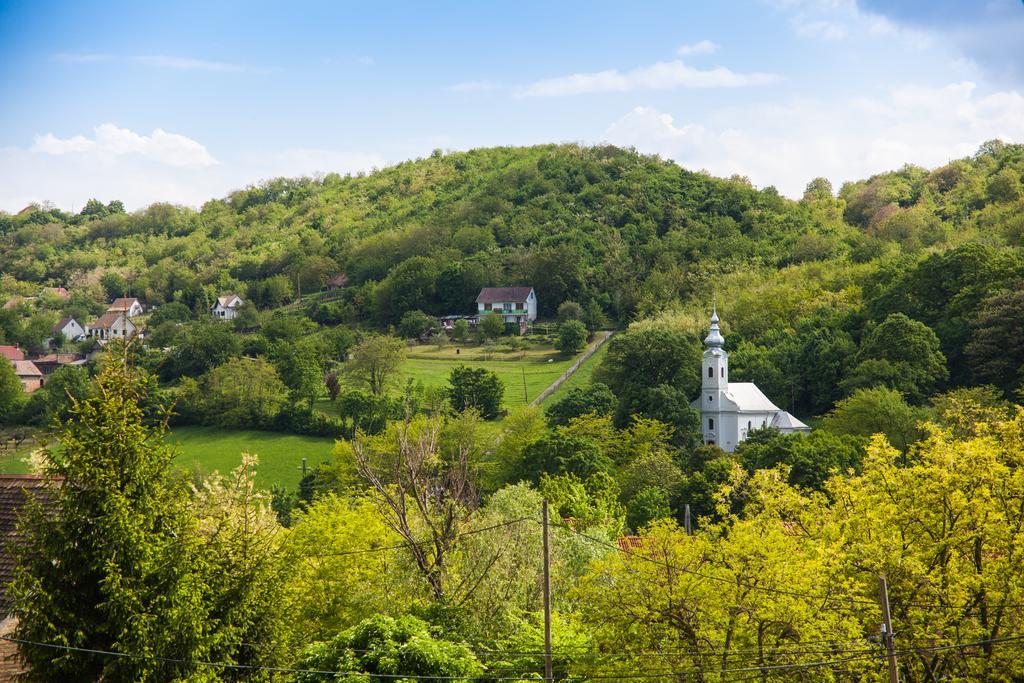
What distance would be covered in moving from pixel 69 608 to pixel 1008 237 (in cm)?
7158

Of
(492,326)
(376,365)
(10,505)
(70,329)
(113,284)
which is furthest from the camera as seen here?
(113,284)

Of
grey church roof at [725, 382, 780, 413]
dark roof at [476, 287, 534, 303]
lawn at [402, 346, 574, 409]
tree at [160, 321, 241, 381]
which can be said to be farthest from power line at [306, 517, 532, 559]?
dark roof at [476, 287, 534, 303]

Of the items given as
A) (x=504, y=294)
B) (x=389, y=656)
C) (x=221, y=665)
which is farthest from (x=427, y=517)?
(x=504, y=294)

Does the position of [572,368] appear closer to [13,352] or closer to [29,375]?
[29,375]

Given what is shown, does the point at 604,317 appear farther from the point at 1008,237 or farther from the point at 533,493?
the point at 533,493

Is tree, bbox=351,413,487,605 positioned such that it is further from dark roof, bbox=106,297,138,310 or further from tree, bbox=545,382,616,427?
dark roof, bbox=106,297,138,310

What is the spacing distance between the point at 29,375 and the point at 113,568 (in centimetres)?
8100

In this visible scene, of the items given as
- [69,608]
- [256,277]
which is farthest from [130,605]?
[256,277]

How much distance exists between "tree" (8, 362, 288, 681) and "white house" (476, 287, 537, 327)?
232 ft

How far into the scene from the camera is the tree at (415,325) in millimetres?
83000

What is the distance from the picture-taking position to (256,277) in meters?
116

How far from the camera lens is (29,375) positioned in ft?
291

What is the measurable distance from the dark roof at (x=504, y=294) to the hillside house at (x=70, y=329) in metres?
44.3

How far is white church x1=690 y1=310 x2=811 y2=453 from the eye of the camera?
54.4 meters
